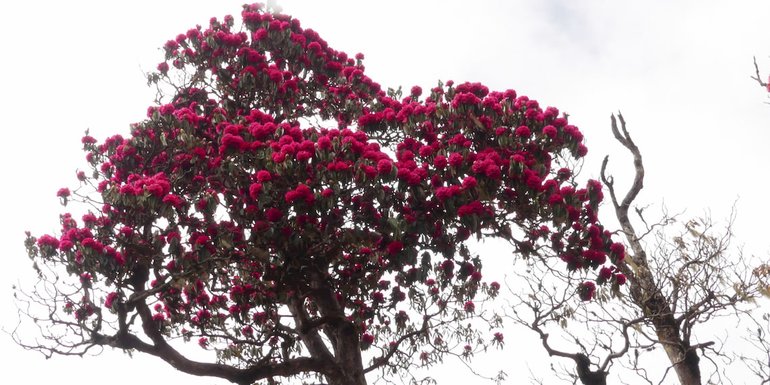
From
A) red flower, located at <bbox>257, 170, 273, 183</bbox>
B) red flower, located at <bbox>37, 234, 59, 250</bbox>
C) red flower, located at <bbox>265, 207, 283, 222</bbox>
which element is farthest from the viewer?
red flower, located at <bbox>37, 234, 59, 250</bbox>

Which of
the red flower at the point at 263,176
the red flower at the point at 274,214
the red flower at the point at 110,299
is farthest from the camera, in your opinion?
the red flower at the point at 110,299

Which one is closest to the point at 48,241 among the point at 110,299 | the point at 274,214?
the point at 110,299

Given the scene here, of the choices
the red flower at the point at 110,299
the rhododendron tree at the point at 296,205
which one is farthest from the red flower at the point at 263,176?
the red flower at the point at 110,299

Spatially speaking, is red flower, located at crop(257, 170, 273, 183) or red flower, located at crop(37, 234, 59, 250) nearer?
red flower, located at crop(257, 170, 273, 183)

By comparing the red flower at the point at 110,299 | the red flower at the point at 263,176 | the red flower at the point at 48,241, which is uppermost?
the red flower at the point at 263,176

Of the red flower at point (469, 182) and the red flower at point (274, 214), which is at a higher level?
the red flower at point (469, 182)

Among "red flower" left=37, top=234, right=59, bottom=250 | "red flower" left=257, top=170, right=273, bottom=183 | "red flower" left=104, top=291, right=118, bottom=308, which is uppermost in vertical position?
"red flower" left=257, top=170, right=273, bottom=183

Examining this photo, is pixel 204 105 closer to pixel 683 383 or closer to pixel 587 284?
pixel 587 284

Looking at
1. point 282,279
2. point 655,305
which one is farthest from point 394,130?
point 655,305

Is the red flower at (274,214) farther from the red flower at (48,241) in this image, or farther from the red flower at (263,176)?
the red flower at (48,241)

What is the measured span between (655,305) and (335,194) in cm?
606

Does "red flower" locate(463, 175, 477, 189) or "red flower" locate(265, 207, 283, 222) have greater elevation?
"red flower" locate(463, 175, 477, 189)

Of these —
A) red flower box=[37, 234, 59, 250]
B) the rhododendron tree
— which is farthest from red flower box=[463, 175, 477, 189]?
red flower box=[37, 234, 59, 250]

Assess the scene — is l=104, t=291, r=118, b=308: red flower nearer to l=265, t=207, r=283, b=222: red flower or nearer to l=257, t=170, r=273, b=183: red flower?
l=265, t=207, r=283, b=222: red flower
